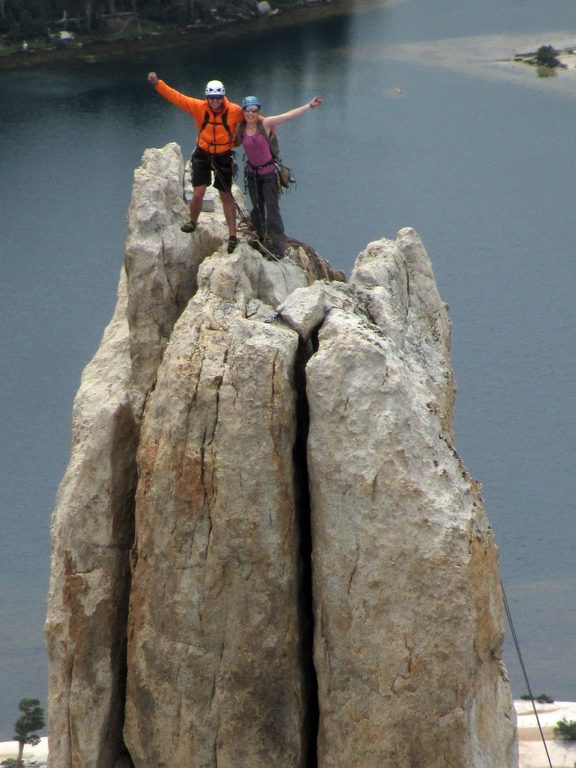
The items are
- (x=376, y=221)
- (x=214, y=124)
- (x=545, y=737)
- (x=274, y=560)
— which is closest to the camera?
(x=274, y=560)

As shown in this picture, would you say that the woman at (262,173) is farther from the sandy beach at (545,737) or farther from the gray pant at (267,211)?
the sandy beach at (545,737)

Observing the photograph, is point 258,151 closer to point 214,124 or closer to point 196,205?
point 214,124

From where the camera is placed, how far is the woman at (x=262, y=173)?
1811 centimetres

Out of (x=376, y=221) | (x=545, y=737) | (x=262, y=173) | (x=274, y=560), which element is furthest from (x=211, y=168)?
(x=376, y=221)

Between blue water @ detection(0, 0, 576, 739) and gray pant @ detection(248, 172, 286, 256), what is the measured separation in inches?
817

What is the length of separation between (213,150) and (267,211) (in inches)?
40.6

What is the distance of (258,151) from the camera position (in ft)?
A: 59.7

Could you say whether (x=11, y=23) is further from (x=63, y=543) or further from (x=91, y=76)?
(x=63, y=543)

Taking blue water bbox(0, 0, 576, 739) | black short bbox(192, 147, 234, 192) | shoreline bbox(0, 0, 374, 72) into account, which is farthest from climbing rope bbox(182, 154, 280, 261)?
shoreline bbox(0, 0, 374, 72)

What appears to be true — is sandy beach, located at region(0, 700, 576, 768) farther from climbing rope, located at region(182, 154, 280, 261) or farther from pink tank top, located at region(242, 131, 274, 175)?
pink tank top, located at region(242, 131, 274, 175)

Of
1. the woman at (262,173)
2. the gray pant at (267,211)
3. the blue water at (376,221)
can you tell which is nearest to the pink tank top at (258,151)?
the woman at (262,173)

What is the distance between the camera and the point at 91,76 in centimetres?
7625

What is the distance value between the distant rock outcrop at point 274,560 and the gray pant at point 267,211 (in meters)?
1.28

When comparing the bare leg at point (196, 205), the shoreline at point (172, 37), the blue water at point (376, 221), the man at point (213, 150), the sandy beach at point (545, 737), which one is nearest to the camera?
the man at point (213, 150)
